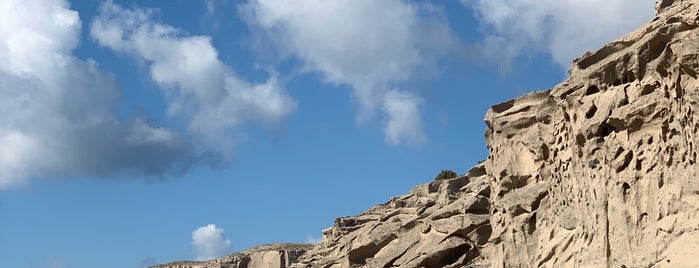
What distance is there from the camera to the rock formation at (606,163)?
2433cm

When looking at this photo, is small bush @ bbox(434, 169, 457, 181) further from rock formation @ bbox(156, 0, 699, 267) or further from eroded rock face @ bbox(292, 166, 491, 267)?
rock formation @ bbox(156, 0, 699, 267)

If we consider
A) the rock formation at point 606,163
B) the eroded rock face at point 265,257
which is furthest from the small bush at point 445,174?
the rock formation at point 606,163

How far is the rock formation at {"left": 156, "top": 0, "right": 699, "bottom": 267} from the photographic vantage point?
79.8 feet

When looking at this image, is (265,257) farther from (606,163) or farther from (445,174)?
(606,163)

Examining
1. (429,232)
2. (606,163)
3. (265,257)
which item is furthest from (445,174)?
(606,163)

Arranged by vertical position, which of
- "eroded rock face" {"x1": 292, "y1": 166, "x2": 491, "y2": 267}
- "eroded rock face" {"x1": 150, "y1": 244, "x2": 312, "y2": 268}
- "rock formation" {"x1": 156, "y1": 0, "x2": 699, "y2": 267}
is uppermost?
"eroded rock face" {"x1": 150, "y1": 244, "x2": 312, "y2": 268}

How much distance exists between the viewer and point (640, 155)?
26.4 m

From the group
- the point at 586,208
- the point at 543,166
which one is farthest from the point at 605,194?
the point at 543,166

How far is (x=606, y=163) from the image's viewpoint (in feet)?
91.5

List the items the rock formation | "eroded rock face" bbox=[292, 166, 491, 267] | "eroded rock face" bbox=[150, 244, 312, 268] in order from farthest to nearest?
1. "eroded rock face" bbox=[150, 244, 312, 268]
2. "eroded rock face" bbox=[292, 166, 491, 267]
3. the rock formation

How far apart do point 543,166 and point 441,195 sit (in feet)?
75.6

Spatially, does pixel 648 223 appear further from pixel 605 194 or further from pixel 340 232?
pixel 340 232

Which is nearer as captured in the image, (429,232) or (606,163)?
(606,163)

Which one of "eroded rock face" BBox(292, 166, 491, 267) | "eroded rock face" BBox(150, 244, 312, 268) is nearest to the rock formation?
"eroded rock face" BBox(292, 166, 491, 267)
